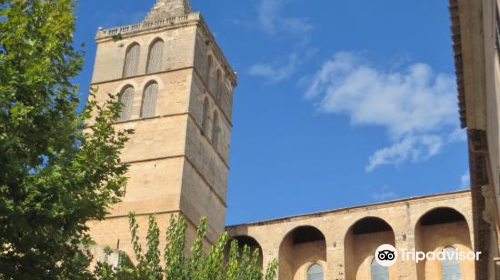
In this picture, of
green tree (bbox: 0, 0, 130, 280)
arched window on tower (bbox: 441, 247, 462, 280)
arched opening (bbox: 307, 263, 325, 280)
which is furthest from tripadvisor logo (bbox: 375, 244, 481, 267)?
green tree (bbox: 0, 0, 130, 280)

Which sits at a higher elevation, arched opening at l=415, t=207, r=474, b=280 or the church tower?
A: the church tower

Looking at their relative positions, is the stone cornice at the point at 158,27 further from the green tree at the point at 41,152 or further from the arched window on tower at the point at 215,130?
the green tree at the point at 41,152

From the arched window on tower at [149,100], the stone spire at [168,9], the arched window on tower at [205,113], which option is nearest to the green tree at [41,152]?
the arched window on tower at [149,100]

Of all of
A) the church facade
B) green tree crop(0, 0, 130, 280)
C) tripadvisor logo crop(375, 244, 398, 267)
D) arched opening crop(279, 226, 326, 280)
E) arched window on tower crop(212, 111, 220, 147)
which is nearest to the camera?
green tree crop(0, 0, 130, 280)

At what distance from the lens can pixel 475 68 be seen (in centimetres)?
1018

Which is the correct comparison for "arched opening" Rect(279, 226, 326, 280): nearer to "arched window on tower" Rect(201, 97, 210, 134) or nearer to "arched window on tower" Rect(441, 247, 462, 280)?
"arched window on tower" Rect(441, 247, 462, 280)

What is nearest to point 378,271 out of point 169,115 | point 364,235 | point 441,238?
point 364,235

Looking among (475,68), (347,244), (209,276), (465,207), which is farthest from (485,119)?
(347,244)

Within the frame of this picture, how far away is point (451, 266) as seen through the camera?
22906 mm

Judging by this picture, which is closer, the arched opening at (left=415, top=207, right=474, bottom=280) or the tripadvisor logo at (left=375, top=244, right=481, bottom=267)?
the tripadvisor logo at (left=375, top=244, right=481, bottom=267)

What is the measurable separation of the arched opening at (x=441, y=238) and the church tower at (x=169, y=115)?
6.81 m

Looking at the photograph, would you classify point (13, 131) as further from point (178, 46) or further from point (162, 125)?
point (178, 46)

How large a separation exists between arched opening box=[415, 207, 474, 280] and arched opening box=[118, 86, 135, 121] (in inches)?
406

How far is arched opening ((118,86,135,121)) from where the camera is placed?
24.6m
